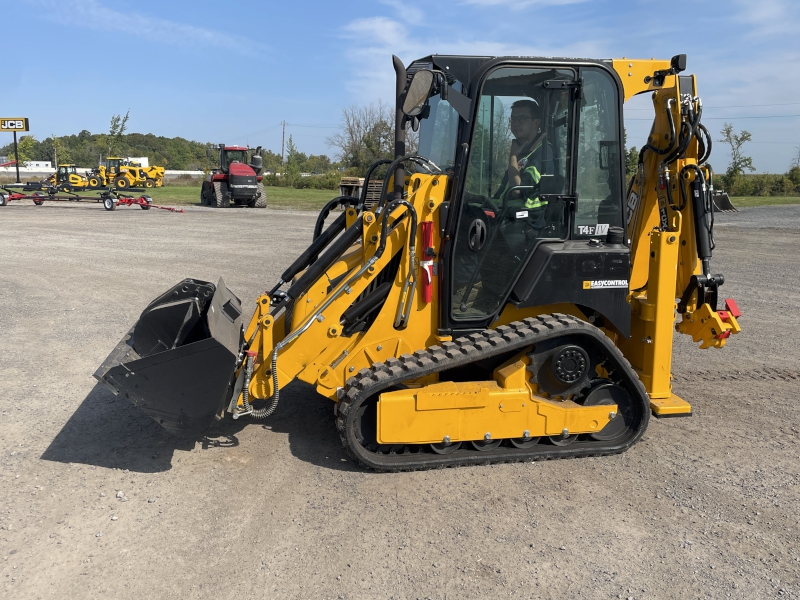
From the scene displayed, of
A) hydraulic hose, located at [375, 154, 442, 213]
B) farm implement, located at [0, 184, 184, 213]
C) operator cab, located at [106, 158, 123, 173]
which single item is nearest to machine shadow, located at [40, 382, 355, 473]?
hydraulic hose, located at [375, 154, 442, 213]

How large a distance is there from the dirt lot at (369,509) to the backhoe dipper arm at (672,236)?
26.2 inches

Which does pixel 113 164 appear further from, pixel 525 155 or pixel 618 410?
pixel 618 410

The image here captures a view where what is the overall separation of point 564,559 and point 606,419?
1.37 metres

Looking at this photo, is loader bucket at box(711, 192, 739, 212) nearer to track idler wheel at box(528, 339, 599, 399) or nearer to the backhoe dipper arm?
the backhoe dipper arm

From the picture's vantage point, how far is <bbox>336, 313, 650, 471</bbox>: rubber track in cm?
430

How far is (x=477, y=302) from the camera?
182 inches

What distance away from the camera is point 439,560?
3.45 meters

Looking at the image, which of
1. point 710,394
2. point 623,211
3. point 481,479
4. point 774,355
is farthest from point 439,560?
point 774,355

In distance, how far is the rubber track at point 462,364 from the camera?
430cm

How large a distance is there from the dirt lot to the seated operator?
189 cm

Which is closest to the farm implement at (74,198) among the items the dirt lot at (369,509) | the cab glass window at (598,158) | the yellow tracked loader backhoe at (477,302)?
the dirt lot at (369,509)

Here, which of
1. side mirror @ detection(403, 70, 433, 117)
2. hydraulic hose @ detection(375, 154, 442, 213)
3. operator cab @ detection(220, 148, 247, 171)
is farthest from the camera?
operator cab @ detection(220, 148, 247, 171)

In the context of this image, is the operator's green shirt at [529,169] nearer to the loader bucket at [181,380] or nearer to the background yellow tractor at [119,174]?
the loader bucket at [181,380]

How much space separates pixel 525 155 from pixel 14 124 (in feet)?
138
